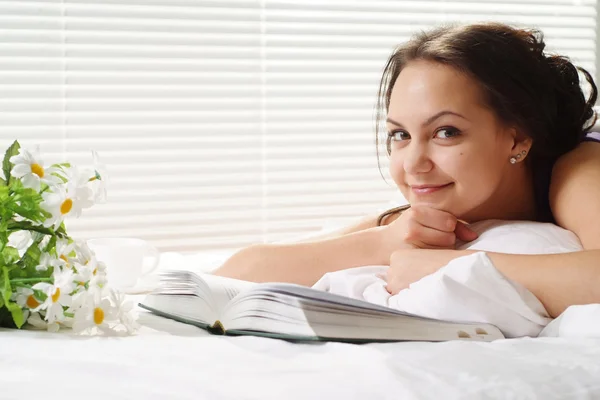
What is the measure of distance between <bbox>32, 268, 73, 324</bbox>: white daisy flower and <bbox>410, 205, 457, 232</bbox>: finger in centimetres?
67

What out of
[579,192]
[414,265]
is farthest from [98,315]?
[579,192]

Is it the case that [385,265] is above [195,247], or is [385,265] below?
above

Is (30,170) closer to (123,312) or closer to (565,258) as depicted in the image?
(123,312)

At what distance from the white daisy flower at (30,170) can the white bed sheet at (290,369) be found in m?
0.21

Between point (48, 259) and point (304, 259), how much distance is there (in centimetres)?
58

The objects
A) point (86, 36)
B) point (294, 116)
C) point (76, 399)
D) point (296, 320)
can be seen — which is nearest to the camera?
point (76, 399)

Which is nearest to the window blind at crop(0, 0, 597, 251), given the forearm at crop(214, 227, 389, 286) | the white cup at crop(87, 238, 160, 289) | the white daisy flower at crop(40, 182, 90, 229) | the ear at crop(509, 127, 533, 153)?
the white cup at crop(87, 238, 160, 289)

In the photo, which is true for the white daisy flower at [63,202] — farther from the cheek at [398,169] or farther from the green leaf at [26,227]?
the cheek at [398,169]

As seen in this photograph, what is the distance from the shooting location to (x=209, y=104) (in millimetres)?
2709

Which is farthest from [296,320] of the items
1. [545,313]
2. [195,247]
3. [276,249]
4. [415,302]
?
[195,247]

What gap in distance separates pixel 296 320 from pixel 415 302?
0.22 metres

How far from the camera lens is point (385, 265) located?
1.55 metres

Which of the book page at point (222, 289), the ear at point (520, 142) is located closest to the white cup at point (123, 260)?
the book page at point (222, 289)

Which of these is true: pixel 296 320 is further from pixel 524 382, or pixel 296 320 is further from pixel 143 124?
pixel 143 124
